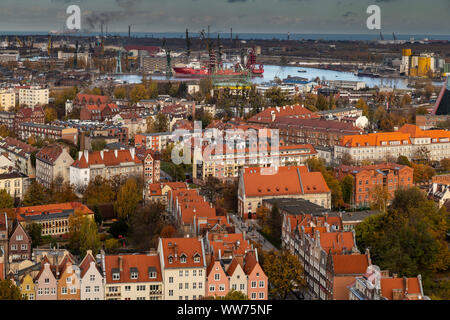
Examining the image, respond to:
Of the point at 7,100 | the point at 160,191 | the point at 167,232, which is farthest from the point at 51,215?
the point at 7,100

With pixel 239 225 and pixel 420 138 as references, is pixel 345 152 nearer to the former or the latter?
pixel 420 138

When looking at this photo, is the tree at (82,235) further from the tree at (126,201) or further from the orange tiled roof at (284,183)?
the orange tiled roof at (284,183)

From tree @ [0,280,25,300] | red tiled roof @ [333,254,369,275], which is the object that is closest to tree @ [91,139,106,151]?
red tiled roof @ [333,254,369,275]

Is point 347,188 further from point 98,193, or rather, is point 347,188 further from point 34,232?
point 34,232

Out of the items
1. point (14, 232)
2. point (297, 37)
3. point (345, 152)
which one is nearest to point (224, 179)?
point (345, 152)

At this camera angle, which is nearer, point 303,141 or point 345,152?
point 345,152
